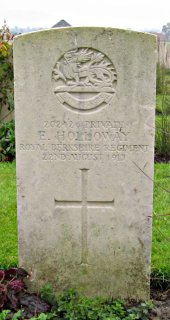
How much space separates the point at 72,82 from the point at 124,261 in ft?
4.45

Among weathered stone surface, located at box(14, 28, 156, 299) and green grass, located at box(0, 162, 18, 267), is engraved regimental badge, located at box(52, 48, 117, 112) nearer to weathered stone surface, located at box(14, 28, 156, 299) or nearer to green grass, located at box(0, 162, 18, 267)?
weathered stone surface, located at box(14, 28, 156, 299)

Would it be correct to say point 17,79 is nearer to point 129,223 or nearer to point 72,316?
point 129,223

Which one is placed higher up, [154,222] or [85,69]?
[85,69]

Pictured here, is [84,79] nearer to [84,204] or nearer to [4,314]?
[84,204]

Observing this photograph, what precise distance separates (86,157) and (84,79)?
545 mm

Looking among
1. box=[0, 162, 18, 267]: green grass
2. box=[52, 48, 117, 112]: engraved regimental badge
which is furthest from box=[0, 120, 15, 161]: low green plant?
box=[52, 48, 117, 112]: engraved regimental badge

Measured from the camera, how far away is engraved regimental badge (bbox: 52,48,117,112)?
352 cm

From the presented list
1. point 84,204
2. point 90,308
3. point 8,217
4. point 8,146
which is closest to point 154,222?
point 8,217

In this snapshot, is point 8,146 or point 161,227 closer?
point 161,227

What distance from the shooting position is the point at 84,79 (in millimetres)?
3564

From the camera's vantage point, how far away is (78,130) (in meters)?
3.63

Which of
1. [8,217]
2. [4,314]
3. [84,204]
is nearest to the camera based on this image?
[4,314]

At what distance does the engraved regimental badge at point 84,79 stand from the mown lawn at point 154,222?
75 centimetres

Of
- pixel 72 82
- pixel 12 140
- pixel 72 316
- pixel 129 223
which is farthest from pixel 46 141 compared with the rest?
pixel 12 140
